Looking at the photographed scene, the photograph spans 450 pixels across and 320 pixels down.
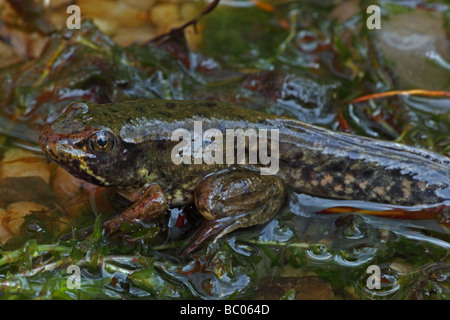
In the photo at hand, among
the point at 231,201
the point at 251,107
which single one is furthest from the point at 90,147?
the point at 251,107

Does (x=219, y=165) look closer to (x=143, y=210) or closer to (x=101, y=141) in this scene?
(x=143, y=210)

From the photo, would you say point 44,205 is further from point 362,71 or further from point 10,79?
point 362,71

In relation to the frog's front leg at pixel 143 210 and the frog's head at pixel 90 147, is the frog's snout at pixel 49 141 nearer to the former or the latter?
the frog's head at pixel 90 147

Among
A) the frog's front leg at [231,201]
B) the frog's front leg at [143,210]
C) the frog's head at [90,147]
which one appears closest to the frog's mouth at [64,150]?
the frog's head at [90,147]

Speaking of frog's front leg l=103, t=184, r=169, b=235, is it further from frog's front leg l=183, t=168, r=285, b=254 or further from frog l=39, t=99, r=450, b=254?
frog's front leg l=183, t=168, r=285, b=254

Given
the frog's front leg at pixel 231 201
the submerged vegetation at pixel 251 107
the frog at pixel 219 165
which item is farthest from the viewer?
the frog's front leg at pixel 231 201
